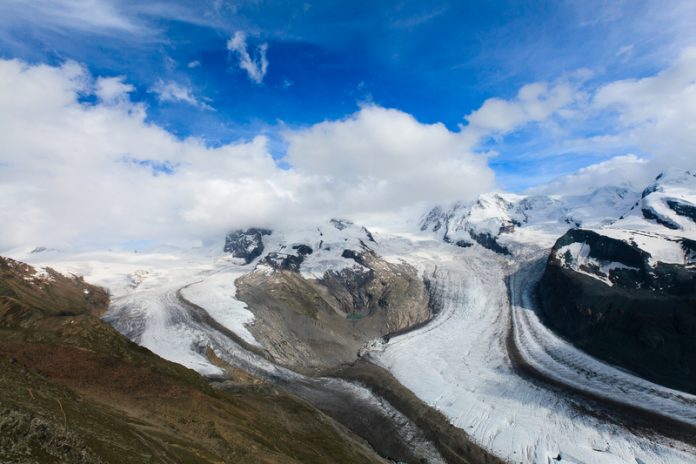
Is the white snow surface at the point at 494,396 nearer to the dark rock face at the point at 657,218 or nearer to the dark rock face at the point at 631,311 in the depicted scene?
the dark rock face at the point at 631,311

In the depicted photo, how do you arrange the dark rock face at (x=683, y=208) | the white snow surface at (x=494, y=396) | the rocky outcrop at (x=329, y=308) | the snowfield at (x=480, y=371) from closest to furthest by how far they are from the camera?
the white snow surface at (x=494, y=396), the snowfield at (x=480, y=371), the rocky outcrop at (x=329, y=308), the dark rock face at (x=683, y=208)

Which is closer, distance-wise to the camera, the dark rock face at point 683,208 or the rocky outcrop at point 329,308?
the rocky outcrop at point 329,308

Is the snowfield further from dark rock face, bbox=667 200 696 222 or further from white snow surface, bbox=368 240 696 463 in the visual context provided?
dark rock face, bbox=667 200 696 222

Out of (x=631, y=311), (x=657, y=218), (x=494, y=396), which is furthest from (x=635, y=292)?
(x=657, y=218)

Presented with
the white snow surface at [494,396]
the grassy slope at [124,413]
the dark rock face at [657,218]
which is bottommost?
the white snow surface at [494,396]

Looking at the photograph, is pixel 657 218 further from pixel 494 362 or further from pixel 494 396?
pixel 494 396

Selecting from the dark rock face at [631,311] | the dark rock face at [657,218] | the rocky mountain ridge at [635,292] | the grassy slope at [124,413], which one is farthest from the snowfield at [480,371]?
the dark rock face at [657,218]
